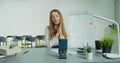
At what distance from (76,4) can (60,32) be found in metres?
2.29

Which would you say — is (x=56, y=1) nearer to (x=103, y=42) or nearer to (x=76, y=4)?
(x=76, y=4)

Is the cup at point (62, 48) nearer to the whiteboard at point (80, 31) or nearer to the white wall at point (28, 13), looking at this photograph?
the whiteboard at point (80, 31)

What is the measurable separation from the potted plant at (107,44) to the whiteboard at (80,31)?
1.82 ft

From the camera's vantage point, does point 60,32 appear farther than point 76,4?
No

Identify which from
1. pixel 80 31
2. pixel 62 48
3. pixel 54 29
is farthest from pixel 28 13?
pixel 62 48

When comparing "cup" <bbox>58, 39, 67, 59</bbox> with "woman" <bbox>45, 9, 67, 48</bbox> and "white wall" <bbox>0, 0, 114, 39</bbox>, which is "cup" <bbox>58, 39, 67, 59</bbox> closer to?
"woman" <bbox>45, 9, 67, 48</bbox>

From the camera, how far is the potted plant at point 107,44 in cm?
173

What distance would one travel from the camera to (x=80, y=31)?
2582 millimetres

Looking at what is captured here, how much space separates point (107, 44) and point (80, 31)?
33.0 inches

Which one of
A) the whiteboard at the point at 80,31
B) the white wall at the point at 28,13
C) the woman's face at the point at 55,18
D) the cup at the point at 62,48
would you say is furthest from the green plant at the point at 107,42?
the white wall at the point at 28,13

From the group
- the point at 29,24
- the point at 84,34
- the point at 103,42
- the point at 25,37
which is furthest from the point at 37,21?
the point at 103,42

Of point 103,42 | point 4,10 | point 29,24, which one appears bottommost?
point 103,42

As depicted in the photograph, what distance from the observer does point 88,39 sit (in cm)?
253

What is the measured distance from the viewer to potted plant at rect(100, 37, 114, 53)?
5.68 ft
